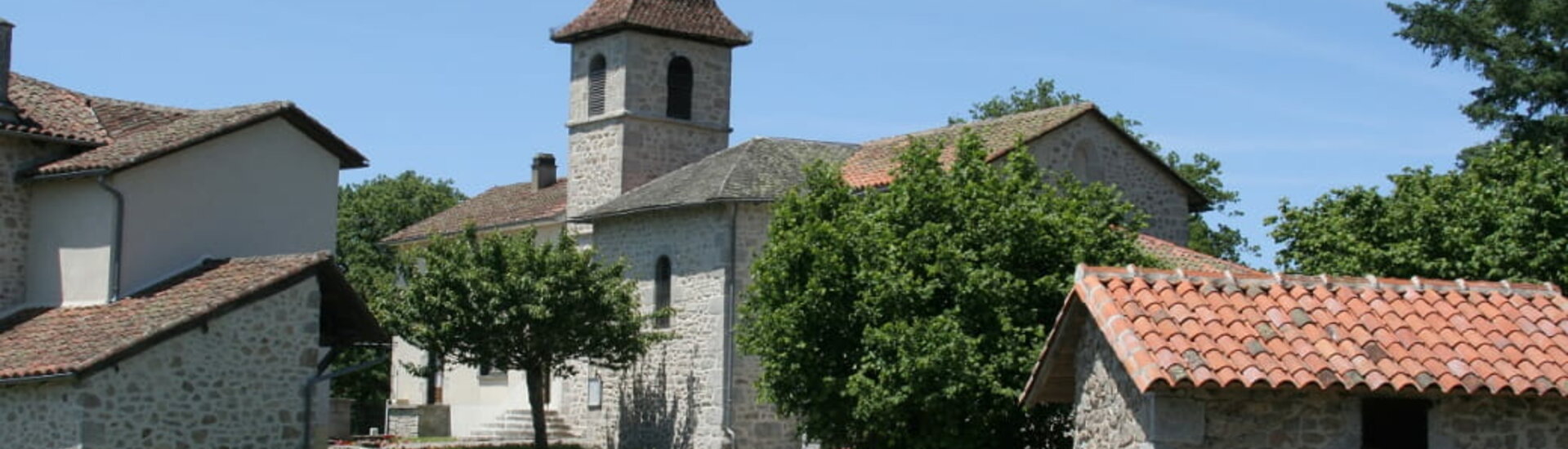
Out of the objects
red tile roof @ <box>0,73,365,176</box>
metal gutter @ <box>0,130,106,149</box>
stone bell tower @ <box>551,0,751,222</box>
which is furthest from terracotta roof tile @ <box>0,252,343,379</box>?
stone bell tower @ <box>551,0,751,222</box>

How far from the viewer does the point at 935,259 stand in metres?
25.1

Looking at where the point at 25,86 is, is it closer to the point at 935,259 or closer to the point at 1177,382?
the point at 935,259

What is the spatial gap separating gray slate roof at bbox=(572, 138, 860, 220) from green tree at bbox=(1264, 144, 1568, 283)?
1129cm

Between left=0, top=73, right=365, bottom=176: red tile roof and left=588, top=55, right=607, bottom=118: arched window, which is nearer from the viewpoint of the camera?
left=0, top=73, right=365, bottom=176: red tile roof

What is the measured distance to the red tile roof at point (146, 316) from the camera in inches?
931

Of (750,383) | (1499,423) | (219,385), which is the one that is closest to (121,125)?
(219,385)

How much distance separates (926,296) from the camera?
24.7m

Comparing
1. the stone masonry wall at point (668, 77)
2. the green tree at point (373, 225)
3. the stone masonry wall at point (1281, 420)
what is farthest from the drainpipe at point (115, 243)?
the green tree at point (373, 225)

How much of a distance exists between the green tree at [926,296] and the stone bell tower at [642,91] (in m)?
15.1

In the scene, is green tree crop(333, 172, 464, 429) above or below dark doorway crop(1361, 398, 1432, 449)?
above

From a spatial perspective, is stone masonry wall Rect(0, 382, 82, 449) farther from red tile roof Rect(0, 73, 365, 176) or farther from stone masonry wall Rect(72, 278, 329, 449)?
red tile roof Rect(0, 73, 365, 176)

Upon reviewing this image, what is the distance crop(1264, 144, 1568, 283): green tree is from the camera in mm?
25469

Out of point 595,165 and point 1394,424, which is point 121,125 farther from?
point 1394,424

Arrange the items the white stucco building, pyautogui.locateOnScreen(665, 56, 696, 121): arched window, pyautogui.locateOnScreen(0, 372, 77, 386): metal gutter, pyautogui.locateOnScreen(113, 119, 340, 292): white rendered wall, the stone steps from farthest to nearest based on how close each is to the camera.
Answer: pyautogui.locateOnScreen(665, 56, 696, 121): arched window → the stone steps → pyautogui.locateOnScreen(113, 119, 340, 292): white rendered wall → the white stucco building → pyautogui.locateOnScreen(0, 372, 77, 386): metal gutter
